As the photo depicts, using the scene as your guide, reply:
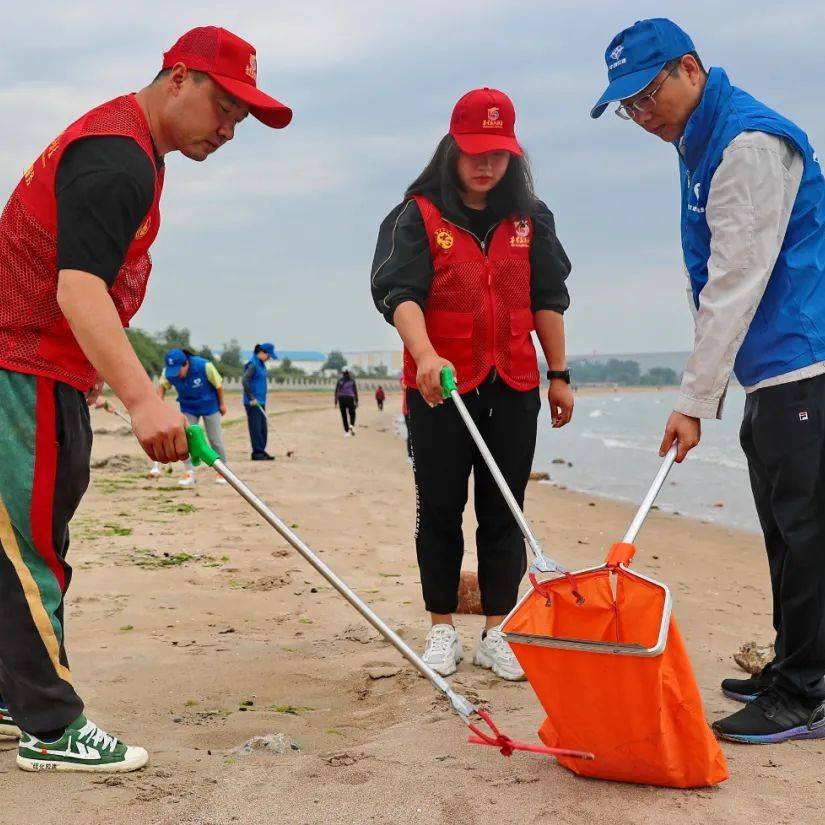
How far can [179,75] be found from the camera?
8.64 ft

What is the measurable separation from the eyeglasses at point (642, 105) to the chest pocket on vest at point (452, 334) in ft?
3.08

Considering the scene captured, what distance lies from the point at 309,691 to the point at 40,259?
78.0 inches

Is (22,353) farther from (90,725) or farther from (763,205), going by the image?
(763,205)

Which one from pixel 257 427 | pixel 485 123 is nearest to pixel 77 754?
pixel 485 123

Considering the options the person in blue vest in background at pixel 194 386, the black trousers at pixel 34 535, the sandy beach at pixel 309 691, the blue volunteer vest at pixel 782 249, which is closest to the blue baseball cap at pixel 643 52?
the blue volunteer vest at pixel 782 249

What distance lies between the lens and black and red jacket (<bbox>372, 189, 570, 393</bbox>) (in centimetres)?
359

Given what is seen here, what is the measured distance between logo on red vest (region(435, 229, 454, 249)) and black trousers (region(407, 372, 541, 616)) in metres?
0.53

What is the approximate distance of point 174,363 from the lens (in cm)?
1012

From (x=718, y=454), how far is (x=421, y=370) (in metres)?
17.5

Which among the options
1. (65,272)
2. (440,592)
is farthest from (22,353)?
(440,592)

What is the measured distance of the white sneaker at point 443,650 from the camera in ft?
12.2

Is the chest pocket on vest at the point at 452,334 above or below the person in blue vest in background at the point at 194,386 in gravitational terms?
above

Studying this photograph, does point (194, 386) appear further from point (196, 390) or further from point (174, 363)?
point (174, 363)

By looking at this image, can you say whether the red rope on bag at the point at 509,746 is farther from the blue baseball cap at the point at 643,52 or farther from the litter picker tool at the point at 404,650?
the blue baseball cap at the point at 643,52
